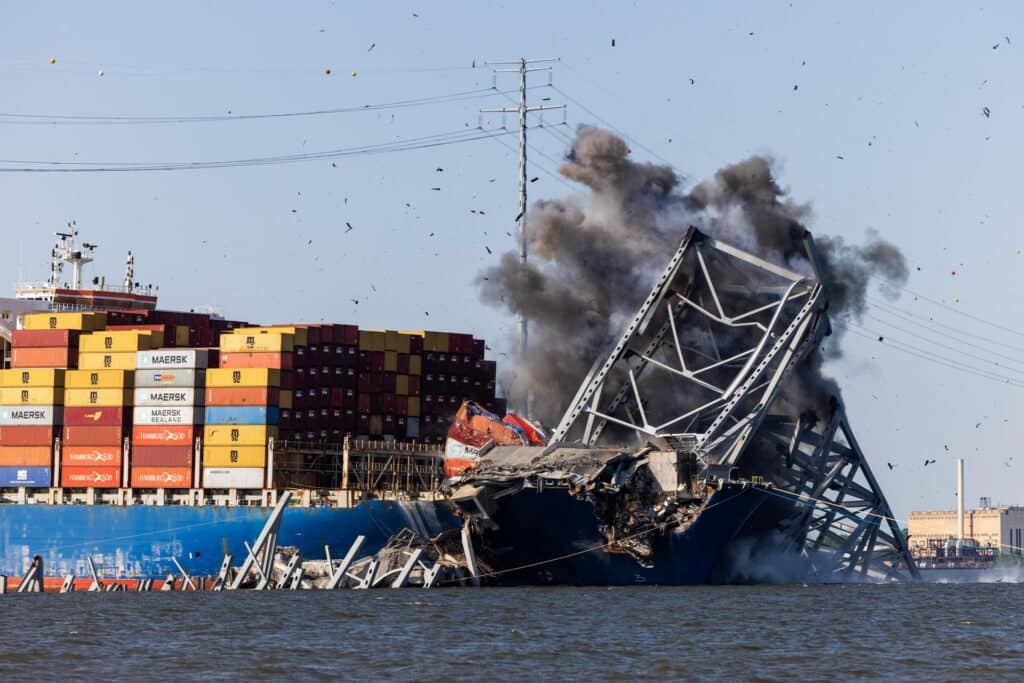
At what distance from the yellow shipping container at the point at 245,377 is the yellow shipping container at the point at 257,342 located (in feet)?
3.21

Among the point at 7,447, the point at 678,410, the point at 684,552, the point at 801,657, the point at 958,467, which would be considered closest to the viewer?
the point at 801,657

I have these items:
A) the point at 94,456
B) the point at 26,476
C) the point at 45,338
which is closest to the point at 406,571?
the point at 94,456

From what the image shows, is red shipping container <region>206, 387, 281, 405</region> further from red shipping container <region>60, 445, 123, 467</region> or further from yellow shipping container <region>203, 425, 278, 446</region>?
red shipping container <region>60, 445, 123, 467</region>

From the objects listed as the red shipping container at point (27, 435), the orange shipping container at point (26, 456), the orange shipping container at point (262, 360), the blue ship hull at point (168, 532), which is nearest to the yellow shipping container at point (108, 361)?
the red shipping container at point (27, 435)

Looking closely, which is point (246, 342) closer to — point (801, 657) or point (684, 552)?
point (684, 552)

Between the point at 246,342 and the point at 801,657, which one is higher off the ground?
the point at 246,342

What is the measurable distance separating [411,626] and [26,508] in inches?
1452

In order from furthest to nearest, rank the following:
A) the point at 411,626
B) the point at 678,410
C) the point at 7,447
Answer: the point at 7,447, the point at 678,410, the point at 411,626

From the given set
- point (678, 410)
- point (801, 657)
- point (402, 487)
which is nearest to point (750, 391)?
point (678, 410)

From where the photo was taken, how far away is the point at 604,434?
8206cm

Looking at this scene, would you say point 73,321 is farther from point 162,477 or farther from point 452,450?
point 452,450

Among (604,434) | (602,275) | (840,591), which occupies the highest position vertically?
(602,275)

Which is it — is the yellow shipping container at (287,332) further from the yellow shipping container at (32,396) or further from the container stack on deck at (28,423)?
the container stack on deck at (28,423)

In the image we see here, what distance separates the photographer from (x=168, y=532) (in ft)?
274
